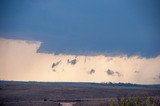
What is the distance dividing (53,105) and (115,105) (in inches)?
1244

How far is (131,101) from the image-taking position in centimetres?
5528

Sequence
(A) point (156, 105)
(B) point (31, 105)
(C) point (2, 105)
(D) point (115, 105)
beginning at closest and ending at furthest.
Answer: (D) point (115, 105)
(A) point (156, 105)
(C) point (2, 105)
(B) point (31, 105)

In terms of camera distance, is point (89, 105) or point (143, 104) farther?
point (89, 105)

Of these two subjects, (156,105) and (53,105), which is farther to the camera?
(53,105)

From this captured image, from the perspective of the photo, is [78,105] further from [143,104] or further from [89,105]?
[143,104]

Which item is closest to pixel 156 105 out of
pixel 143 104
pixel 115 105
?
pixel 143 104

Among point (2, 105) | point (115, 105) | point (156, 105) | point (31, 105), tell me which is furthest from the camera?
point (31, 105)

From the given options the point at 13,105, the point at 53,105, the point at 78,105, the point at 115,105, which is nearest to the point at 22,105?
the point at 13,105

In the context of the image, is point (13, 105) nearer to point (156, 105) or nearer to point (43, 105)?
point (43, 105)

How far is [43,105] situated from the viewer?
277 feet

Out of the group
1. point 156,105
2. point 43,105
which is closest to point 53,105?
point 43,105

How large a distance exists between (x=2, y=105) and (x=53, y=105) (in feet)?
39.3

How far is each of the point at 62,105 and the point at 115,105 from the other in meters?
29.4

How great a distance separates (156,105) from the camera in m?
61.6
